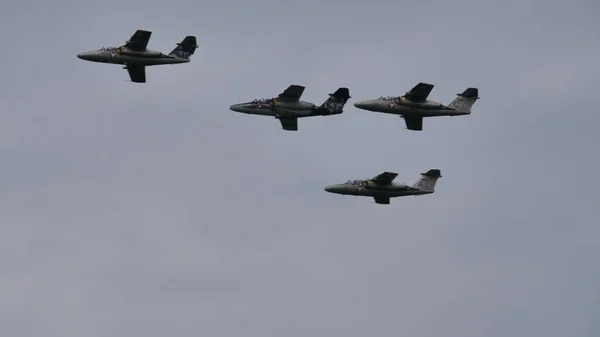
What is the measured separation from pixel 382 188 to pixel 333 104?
11.7 m

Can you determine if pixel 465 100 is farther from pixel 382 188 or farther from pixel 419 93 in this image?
pixel 382 188

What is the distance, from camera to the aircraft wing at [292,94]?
162 meters

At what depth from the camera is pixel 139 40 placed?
520ft

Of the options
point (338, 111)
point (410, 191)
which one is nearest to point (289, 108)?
point (338, 111)

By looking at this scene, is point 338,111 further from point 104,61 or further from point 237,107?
point 104,61

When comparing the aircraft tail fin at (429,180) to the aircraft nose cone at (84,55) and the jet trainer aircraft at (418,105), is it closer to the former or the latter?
the jet trainer aircraft at (418,105)

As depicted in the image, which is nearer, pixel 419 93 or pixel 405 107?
pixel 419 93

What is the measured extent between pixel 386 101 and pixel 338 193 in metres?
12.5

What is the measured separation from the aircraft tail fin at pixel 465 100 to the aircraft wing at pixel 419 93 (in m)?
5.58

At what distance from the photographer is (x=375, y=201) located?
6580 inches

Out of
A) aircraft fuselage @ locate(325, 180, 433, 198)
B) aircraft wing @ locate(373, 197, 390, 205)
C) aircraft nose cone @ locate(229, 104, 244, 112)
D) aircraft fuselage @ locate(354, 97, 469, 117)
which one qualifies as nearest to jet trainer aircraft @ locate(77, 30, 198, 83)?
aircraft nose cone @ locate(229, 104, 244, 112)

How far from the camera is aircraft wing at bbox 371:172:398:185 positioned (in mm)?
162500

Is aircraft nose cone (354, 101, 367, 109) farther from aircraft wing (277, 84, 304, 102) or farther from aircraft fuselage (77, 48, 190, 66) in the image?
aircraft fuselage (77, 48, 190, 66)

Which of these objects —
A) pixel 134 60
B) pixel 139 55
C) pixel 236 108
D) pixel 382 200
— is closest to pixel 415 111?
pixel 382 200
